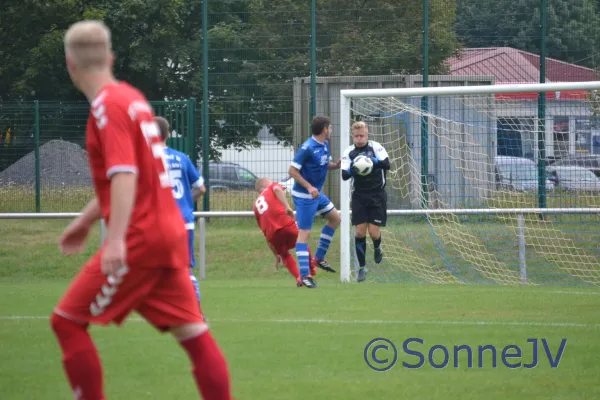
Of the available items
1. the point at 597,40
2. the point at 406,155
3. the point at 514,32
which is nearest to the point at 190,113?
the point at 406,155

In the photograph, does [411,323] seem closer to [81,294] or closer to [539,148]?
[81,294]

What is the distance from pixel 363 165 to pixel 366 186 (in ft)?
1.40

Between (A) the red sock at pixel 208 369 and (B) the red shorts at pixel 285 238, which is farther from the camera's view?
(B) the red shorts at pixel 285 238

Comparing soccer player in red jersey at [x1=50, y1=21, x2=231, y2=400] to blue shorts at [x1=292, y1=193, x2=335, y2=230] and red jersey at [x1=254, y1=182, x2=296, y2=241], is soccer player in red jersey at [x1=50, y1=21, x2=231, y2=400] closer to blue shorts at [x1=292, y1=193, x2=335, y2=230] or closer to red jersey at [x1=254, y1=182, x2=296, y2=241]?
blue shorts at [x1=292, y1=193, x2=335, y2=230]

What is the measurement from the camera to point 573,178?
13.0 meters

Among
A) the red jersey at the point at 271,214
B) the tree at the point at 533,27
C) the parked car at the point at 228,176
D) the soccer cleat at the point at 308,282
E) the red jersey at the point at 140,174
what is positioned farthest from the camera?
the parked car at the point at 228,176

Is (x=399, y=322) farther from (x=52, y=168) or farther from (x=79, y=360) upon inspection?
(x=52, y=168)

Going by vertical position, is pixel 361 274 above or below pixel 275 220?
below

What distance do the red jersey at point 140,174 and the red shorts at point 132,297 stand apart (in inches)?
2.9

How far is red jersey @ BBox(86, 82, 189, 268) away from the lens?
411cm

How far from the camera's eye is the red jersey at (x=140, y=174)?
4109 millimetres

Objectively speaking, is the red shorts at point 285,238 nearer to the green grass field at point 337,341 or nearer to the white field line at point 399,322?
the green grass field at point 337,341

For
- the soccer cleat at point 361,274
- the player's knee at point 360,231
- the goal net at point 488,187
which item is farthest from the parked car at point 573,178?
the soccer cleat at point 361,274

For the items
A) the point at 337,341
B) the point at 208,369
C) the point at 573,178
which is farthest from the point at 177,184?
the point at 573,178
